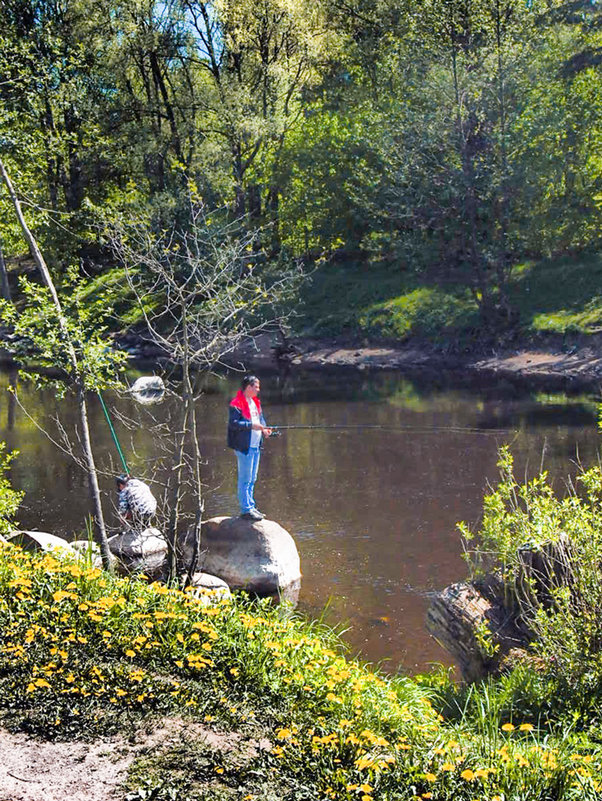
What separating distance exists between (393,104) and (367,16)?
962cm

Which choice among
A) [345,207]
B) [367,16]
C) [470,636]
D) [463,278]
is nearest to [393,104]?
[345,207]

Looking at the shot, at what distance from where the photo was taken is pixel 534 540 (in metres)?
7.09

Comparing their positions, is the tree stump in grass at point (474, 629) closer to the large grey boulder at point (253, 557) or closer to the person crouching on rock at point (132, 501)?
the large grey boulder at point (253, 557)

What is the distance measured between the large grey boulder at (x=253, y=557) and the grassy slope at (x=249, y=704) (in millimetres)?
3539

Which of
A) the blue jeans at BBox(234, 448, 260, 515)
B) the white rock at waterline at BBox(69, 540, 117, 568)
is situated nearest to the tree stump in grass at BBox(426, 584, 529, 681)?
the white rock at waterline at BBox(69, 540, 117, 568)

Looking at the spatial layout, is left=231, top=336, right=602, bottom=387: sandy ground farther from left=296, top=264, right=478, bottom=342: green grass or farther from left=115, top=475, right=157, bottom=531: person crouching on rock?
left=115, top=475, right=157, bottom=531: person crouching on rock

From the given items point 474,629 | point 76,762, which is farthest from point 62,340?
point 76,762

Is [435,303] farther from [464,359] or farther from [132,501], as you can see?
[132,501]

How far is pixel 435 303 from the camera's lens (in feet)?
105

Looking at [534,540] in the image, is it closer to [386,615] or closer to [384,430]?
[386,615]

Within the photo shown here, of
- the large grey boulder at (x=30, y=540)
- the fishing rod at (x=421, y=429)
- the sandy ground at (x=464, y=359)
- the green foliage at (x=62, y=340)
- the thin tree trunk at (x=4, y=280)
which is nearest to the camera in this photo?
the green foliage at (x=62, y=340)

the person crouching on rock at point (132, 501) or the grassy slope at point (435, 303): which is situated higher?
the grassy slope at point (435, 303)

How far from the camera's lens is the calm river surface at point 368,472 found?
10750 mm

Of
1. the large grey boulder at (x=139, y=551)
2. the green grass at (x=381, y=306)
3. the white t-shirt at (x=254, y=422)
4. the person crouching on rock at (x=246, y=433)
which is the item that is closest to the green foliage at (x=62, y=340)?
the person crouching on rock at (x=246, y=433)
